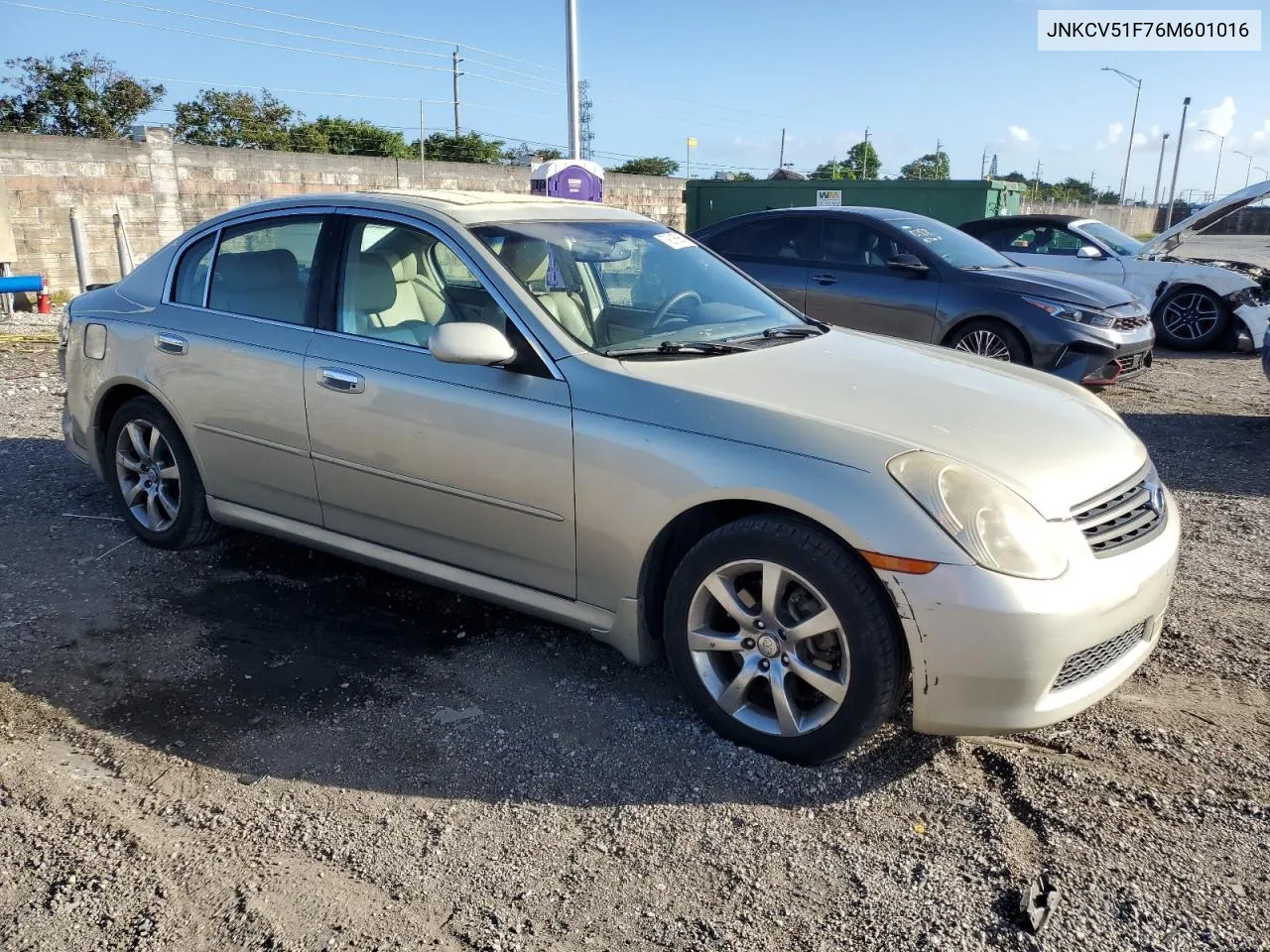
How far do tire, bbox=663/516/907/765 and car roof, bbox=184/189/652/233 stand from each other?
1707mm

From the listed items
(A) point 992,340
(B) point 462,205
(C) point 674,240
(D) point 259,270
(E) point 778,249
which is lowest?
(A) point 992,340

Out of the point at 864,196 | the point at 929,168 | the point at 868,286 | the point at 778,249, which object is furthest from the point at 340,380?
the point at 929,168

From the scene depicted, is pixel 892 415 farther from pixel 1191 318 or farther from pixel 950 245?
pixel 1191 318

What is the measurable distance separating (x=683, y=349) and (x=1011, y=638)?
1.53 meters

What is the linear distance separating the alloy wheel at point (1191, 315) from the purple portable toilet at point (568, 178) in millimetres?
6752

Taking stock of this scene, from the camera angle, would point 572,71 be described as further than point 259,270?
Yes

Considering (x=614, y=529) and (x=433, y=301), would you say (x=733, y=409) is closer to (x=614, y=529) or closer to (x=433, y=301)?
(x=614, y=529)

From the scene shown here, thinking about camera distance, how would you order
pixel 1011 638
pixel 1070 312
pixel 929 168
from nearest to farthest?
pixel 1011 638 → pixel 1070 312 → pixel 929 168

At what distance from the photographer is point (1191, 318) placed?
Result: 11695mm

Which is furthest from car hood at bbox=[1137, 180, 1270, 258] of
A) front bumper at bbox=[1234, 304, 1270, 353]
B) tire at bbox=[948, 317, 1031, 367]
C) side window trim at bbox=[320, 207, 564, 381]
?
side window trim at bbox=[320, 207, 564, 381]

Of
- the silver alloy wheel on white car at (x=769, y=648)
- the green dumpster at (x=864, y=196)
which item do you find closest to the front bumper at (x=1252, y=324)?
the silver alloy wheel on white car at (x=769, y=648)

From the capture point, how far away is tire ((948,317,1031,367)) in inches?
316

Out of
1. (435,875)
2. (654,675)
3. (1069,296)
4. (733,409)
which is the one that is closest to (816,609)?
(733,409)

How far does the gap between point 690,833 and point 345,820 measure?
973 millimetres
